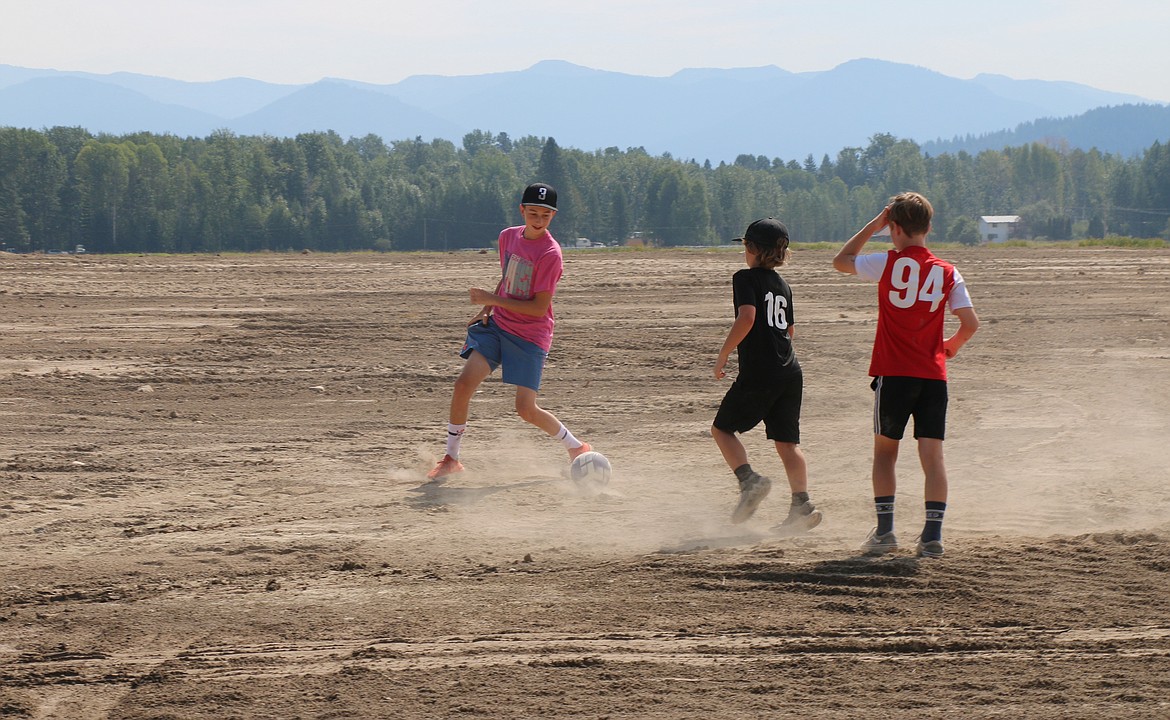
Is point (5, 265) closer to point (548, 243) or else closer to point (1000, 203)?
point (548, 243)

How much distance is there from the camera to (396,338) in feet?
46.1

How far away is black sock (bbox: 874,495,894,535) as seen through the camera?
18.8 ft

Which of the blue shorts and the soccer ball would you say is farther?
the blue shorts

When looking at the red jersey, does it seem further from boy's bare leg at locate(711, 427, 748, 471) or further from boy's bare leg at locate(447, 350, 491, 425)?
boy's bare leg at locate(447, 350, 491, 425)

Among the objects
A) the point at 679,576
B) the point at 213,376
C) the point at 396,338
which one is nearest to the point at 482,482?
the point at 679,576

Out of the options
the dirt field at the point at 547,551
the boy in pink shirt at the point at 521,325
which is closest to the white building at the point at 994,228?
the dirt field at the point at 547,551

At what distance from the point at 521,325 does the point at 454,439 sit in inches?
35.0

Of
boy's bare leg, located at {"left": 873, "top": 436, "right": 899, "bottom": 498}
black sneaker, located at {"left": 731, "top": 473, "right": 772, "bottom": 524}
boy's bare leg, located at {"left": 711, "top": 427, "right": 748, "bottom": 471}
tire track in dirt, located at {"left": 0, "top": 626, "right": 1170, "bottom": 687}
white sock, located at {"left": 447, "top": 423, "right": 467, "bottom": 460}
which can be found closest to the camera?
tire track in dirt, located at {"left": 0, "top": 626, "right": 1170, "bottom": 687}

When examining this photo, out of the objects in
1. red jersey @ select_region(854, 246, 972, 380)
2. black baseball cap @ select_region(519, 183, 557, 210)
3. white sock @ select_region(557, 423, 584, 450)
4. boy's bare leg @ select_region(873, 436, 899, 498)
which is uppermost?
black baseball cap @ select_region(519, 183, 557, 210)

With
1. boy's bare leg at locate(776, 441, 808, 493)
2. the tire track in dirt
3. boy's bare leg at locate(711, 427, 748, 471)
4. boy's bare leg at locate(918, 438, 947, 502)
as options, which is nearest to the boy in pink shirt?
boy's bare leg at locate(711, 427, 748, 471)

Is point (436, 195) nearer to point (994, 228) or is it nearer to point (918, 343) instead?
point (994, 228)

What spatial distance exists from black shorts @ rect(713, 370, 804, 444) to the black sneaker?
25cm

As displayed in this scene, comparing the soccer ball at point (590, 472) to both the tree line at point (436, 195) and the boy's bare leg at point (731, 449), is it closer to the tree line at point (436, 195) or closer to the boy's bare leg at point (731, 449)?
the boy's bare leg at point (731, 449)

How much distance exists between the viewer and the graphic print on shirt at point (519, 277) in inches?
280
